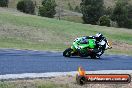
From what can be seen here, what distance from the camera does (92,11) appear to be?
92.3 m

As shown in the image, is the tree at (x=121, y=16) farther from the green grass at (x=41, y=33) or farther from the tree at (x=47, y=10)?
the green grass at (x=41, y=33)

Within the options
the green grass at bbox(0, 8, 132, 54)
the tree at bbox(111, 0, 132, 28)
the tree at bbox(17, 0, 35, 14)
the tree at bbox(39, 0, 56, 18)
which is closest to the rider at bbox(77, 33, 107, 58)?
the green grass at bbox(0, 8, 132, 54)

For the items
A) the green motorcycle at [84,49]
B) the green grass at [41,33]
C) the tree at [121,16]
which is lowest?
the tree at [121,16]

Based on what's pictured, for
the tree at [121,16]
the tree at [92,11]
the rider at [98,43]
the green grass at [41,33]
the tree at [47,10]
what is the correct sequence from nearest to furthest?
the rider at [98,43] < the green grass at [41,33] < the tree at [47,10] < the tree at [121,16] < the tree at [92,11]

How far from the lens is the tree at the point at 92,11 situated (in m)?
91.0

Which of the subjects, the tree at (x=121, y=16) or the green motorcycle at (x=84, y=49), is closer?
the green motorcycle at (x=84, y=49)


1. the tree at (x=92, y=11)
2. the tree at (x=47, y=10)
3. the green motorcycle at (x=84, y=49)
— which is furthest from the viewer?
the tree at (x=92, y=11)

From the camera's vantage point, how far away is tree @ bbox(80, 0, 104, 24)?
9100 centimetres

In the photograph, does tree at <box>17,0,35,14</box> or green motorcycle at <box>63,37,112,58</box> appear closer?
green motorcycle at <box>63,37,112,58</box>

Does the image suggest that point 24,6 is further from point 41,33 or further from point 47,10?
point 41,33

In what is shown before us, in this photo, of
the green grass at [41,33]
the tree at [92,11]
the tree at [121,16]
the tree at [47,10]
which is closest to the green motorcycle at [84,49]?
the green grass at [41,33]

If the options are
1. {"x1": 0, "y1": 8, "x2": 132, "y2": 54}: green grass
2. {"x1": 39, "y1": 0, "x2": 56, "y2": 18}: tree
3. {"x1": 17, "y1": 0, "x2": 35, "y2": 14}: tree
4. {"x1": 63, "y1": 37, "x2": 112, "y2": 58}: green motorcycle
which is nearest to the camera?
{"x1": 63, "y1": 37, "x2": 112, "y2": 58}: green motorcycle

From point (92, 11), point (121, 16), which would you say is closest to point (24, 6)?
point (92, 11)

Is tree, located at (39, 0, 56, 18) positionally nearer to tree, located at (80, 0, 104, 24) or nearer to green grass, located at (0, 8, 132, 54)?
tree, located at (80, 0, 104, 24)
